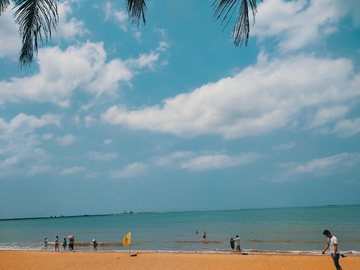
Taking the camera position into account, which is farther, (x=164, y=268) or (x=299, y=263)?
(x=299, y=263)

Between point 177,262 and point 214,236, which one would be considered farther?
point 214,236

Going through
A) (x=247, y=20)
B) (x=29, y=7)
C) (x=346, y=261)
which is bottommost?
(x=346, y=261)

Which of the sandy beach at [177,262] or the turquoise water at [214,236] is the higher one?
the sandy beach at [177,262]

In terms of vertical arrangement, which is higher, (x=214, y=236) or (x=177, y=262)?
(x=177, y=262)

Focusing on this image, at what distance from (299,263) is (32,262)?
16969mm

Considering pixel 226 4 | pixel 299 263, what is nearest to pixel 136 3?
pixel 226 4

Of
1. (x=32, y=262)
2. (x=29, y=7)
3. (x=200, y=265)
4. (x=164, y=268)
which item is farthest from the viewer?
(x=32, y=262)

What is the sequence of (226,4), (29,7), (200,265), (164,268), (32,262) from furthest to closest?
(32,262), (200,265), (164,268), (29,7), (226,4)

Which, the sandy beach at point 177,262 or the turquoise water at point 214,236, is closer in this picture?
the sandy beach at point 177,262

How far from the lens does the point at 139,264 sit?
14.9 metres

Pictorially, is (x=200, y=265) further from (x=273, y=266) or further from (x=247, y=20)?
(x=247, y=20)

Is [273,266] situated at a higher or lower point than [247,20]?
lower

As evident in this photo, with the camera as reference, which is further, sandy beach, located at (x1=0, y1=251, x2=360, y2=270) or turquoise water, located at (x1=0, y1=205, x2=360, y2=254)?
turquoise water, located at (x1=0, y1=205, x2=360, y2=254)

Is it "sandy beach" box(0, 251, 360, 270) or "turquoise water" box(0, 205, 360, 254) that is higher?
"sandy beach" box(0, 251, 360, 270)
